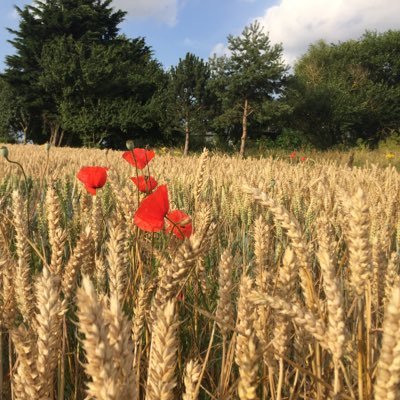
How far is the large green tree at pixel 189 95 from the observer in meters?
21.3

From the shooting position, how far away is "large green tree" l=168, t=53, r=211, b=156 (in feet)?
69.8

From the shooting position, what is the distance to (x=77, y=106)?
24.2 metres

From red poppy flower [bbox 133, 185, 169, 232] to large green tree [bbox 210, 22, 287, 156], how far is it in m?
17.2

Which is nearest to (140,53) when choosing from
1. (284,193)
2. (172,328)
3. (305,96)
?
(305,96)

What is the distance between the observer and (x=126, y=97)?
82.2 feet

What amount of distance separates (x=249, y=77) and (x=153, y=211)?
17.6 meters

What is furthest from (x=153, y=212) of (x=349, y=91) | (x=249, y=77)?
(x=349, y=91)

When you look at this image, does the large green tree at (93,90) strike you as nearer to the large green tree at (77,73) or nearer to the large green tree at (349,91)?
the large green tree at (77,73)

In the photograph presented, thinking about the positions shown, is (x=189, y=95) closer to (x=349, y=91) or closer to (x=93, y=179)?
(x=349, y=91)

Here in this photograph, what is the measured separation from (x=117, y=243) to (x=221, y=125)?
19.3 m

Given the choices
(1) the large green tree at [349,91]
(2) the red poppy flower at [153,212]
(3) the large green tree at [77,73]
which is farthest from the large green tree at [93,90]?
(2) the red poppy flower at [153,212]

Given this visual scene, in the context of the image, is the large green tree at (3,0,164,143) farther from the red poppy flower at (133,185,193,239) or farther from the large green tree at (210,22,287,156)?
the red poppy flower at (133,185,193,239)

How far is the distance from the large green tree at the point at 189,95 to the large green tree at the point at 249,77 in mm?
2348

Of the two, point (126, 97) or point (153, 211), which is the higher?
A: point (126, 97)
